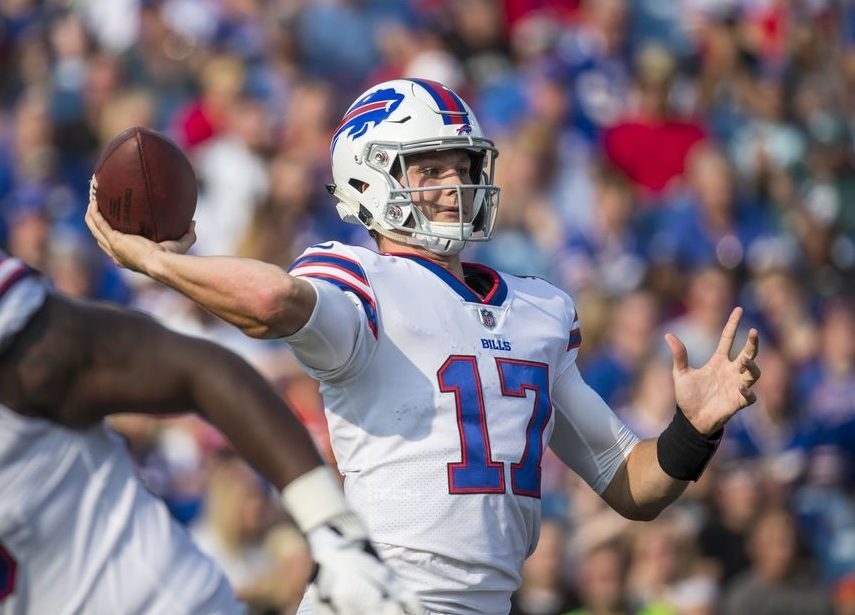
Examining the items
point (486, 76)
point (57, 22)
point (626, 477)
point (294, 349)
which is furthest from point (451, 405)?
point (57, 22)

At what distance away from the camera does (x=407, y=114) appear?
4383mm

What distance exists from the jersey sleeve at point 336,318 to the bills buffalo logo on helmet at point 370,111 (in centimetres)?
50

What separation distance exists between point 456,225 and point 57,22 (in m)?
7.99

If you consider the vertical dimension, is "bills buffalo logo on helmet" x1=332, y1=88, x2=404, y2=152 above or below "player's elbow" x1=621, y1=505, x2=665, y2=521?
above

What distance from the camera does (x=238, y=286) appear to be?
3.63 m

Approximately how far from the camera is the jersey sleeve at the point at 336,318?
12.3ft

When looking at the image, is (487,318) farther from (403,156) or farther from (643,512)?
(643,512)

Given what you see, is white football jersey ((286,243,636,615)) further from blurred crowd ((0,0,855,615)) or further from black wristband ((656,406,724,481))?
blurred crowd ((0,0,855,615))

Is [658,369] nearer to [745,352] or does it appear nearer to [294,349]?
[745,352]

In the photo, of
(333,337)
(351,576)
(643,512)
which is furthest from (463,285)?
(351,576)

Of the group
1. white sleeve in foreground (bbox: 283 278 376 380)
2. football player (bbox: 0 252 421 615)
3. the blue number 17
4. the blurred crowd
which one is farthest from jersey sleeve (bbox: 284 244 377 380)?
the blurred crowd

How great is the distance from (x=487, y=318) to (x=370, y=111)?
0.73 m

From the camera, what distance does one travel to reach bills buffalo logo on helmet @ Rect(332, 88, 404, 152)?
Result: 442 cm

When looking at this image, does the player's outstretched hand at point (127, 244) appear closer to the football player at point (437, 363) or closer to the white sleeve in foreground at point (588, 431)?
the football player at point (437, 363)
